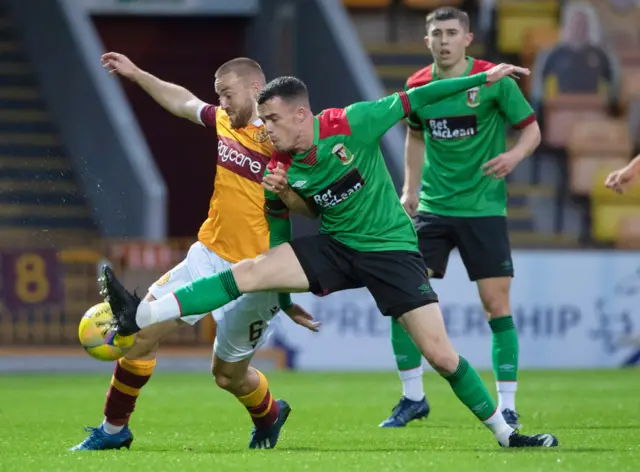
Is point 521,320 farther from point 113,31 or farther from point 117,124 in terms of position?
point 113,31

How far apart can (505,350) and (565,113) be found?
1009 cm

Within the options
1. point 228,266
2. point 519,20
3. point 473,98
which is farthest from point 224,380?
point 519,20

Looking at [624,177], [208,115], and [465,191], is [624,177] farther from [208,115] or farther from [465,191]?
[208,115]

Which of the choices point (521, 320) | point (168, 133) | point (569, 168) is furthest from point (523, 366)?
point (168, 133)

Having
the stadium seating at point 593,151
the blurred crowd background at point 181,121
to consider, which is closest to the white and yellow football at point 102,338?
the blurred crowd background at point 181,121

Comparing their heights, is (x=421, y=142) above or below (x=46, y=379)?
above

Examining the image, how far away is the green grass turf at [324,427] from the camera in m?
6.26

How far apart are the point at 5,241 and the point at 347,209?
438 inches

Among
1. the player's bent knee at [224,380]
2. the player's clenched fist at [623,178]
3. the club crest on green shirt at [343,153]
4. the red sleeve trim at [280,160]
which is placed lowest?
the player's bent knee at [224,380]

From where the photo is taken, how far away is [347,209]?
22.2ft

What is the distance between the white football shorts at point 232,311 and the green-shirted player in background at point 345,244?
15.4 inches

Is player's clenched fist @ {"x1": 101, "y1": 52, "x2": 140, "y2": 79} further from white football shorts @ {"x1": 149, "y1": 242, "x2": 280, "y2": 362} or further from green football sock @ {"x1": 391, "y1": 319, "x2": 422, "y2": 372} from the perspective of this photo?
green football sock @ {"x1": 391, "y1": 319, "x2": 422, "y2": 372}

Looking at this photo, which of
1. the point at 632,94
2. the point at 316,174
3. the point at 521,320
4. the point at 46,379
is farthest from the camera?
the point at 632,94

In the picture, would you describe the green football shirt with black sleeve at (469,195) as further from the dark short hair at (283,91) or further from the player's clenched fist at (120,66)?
the dark short hair at (283,91)
